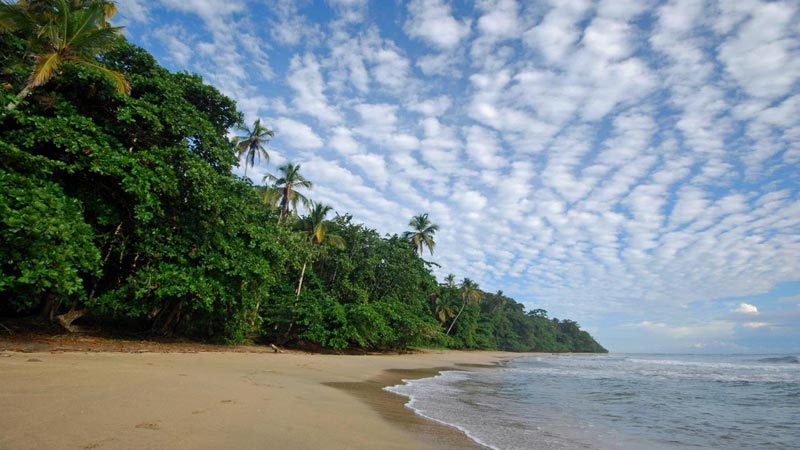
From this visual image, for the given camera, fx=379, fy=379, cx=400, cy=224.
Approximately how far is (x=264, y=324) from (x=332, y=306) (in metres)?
5.18

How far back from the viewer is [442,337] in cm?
3991

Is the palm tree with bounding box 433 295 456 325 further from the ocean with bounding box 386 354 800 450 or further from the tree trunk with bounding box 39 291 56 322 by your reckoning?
the tree trunk with bounding box 39 291 56 322

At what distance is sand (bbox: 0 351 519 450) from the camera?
12.1ft

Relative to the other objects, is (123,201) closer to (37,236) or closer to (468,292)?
(37,236)

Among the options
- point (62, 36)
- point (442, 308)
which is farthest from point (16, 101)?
point (442, 308)

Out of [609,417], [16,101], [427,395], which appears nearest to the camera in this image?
[609,417]

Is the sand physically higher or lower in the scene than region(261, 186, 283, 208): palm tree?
lower

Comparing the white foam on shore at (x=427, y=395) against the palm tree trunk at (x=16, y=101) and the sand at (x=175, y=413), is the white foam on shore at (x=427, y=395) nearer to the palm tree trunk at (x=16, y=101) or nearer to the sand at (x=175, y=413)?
the sand at (x=175, y=413)

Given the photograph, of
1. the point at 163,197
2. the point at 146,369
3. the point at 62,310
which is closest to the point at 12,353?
the point at 146,369

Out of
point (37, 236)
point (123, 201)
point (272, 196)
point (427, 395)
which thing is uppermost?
point (272, 196)

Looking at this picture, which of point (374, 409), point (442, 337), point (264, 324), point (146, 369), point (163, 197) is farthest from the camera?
point (442, 337)

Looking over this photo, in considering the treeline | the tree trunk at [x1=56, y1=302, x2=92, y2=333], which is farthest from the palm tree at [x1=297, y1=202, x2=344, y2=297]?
the tree trunk at [x1=56, y1=302, x2=92, y2=333]

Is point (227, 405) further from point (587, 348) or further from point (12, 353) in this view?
point (587, 348)

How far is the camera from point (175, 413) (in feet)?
15.5
